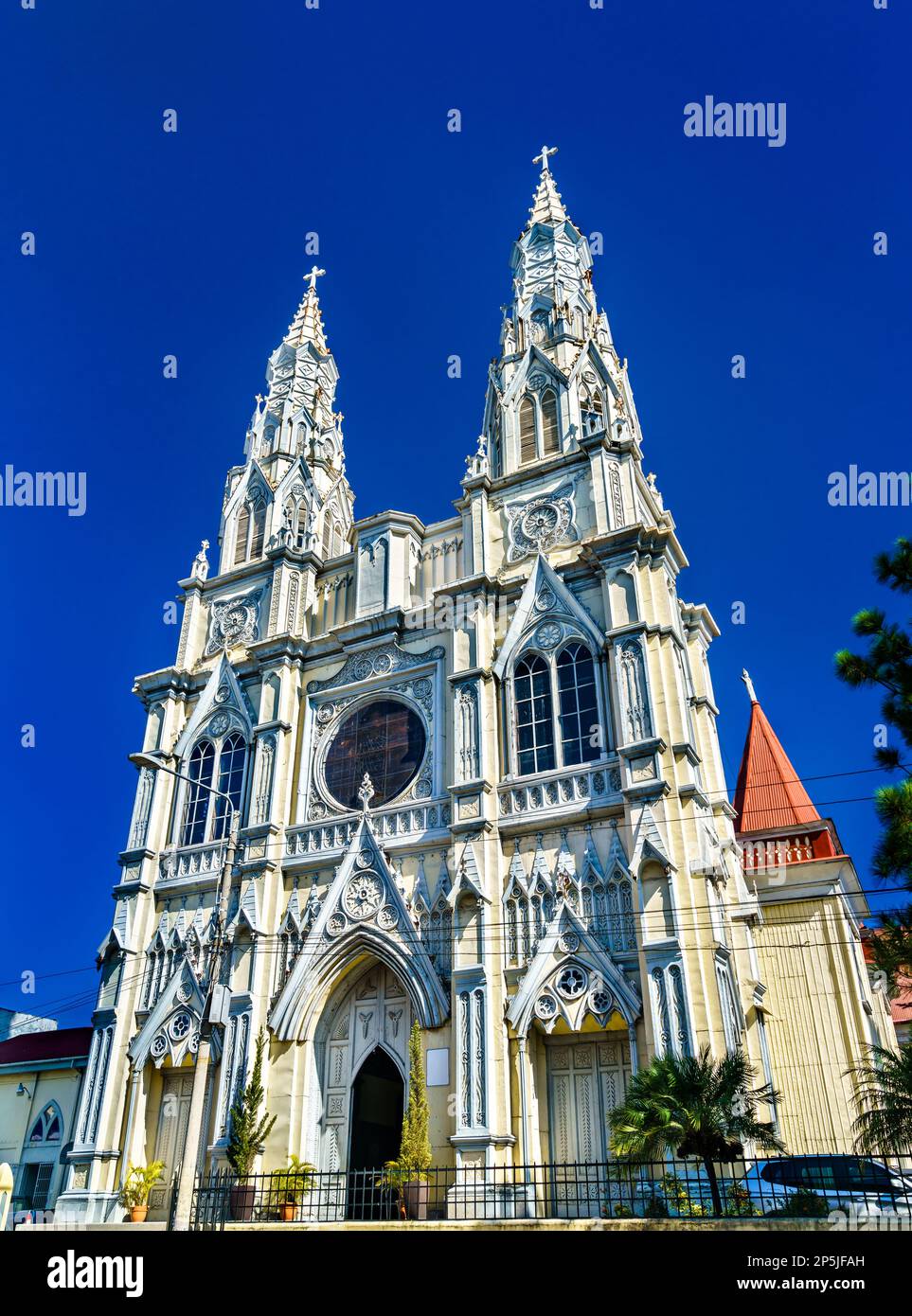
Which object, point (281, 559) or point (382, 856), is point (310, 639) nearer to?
point (281, 559)

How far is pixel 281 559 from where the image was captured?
28.5 meters

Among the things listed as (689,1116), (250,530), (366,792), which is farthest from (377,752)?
(689,1116)

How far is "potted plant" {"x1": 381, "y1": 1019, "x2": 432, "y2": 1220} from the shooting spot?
16.9 metres

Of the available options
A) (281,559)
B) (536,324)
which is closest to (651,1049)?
(281,559)

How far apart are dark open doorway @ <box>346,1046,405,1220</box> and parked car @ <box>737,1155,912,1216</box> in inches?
354

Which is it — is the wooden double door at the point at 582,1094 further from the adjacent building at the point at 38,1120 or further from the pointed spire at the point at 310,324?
the pointed spire at the point at 310,324

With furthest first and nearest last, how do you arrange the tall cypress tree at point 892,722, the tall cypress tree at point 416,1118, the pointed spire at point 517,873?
1. the pointed spire at point 517,873
2. the tall cypress tree at point 416,1118
3. the tall cypress tree at point 892,722

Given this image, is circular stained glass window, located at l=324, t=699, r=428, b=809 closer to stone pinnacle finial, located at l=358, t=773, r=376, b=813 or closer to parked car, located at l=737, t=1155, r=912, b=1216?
stone pinnacle finial, located at l=358, t=773, r=376, b=813

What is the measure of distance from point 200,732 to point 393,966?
32.7ft

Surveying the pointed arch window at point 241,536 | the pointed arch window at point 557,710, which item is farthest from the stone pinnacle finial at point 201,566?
the pointed arch window at point 557,710

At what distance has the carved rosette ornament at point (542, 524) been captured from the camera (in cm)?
2442

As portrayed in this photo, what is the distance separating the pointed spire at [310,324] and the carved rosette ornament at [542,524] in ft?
53.2

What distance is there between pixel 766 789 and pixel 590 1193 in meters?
17.0

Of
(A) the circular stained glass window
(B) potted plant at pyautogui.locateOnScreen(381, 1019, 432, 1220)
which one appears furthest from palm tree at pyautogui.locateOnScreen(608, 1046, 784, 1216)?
(A) the circular stained glass window
